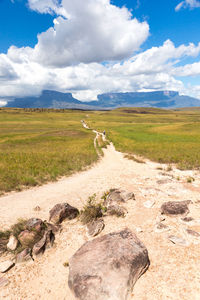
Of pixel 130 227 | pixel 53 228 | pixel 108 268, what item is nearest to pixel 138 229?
pixel 130 227

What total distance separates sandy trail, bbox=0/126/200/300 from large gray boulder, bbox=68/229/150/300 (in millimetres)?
616

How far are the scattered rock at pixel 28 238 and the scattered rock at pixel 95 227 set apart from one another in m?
3.40

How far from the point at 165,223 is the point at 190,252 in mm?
2654

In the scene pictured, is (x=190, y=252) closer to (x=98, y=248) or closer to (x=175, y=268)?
(x=175, y=268)

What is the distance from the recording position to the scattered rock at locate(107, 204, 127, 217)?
41.7 ft

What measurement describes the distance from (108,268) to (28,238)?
5.59m

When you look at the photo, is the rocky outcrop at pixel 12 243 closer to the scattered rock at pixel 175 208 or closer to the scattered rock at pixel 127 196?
the scattered rock at pixel 127 196

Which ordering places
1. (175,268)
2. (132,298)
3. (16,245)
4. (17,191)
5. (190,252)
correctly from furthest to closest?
(17,191) → (16,245) → (190,252) → (175,268) → (132,298)

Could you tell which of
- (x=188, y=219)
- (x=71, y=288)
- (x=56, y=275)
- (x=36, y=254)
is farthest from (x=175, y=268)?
(x=36, y=254)

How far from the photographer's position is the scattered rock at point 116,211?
12.7 m

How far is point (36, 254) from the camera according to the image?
30.2 ft

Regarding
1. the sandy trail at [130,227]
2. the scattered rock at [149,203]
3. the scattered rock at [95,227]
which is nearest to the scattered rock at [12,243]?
the sandy trail at [130,227]

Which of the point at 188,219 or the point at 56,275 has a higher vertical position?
the point at 188,219

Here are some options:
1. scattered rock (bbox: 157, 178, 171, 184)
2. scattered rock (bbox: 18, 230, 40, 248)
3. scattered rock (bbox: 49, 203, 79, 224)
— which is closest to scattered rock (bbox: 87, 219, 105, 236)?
scattered rock (bbox: 49, 203, 79, 224)
